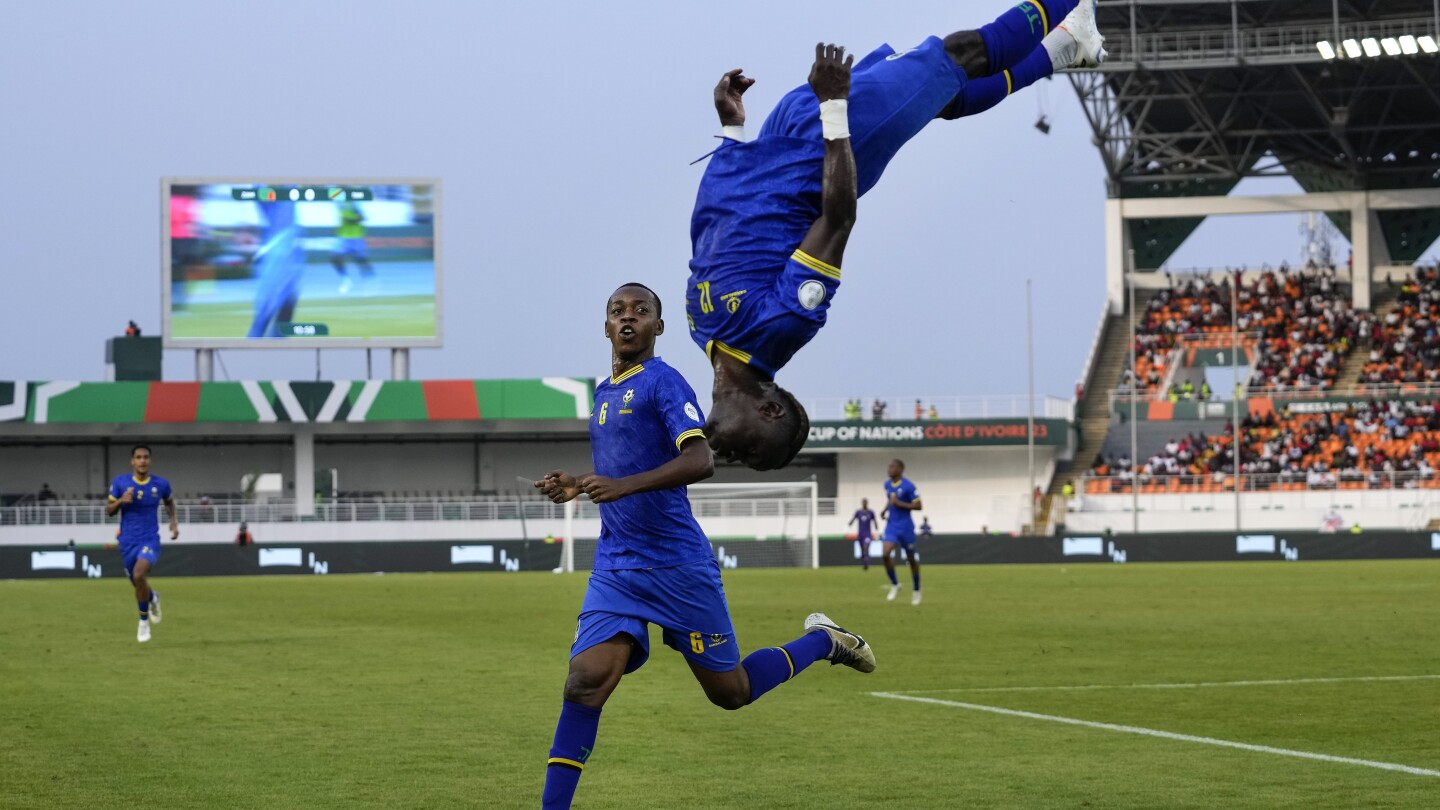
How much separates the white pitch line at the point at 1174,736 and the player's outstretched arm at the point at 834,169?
447cm

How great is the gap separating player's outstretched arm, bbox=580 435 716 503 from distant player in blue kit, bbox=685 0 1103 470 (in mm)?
134

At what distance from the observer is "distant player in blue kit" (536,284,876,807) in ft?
24.8

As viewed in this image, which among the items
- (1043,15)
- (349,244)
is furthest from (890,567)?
(349,244)

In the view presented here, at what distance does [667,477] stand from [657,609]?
2.58 feet

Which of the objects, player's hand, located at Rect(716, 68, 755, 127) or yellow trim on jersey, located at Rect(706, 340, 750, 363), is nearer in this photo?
yellow trim on jersey, located at Rect(706, 340, 750, 363)

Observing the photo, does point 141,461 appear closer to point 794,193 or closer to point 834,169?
point 794,193

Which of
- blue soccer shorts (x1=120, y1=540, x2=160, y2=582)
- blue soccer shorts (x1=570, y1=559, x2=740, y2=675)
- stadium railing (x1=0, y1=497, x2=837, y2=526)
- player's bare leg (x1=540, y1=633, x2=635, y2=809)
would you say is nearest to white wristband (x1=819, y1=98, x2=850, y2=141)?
blue soccer shorts (x1=570, y1=559, x2=740, y2=675)

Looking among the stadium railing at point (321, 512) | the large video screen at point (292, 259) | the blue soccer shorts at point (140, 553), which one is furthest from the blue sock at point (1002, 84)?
the stadium railing at point (321, 512)

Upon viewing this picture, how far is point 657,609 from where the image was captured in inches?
304

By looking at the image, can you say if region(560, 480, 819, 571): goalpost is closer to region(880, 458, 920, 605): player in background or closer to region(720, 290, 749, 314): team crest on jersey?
region(880, 458, 920, 605): player in background

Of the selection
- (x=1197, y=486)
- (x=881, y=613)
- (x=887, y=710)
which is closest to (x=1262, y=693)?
(x=887, y=710)

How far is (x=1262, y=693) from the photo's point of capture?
13289 millimetres

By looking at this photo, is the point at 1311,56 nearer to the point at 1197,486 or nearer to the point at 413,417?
the point at 1197,486

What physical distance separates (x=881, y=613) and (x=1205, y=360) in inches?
1631
